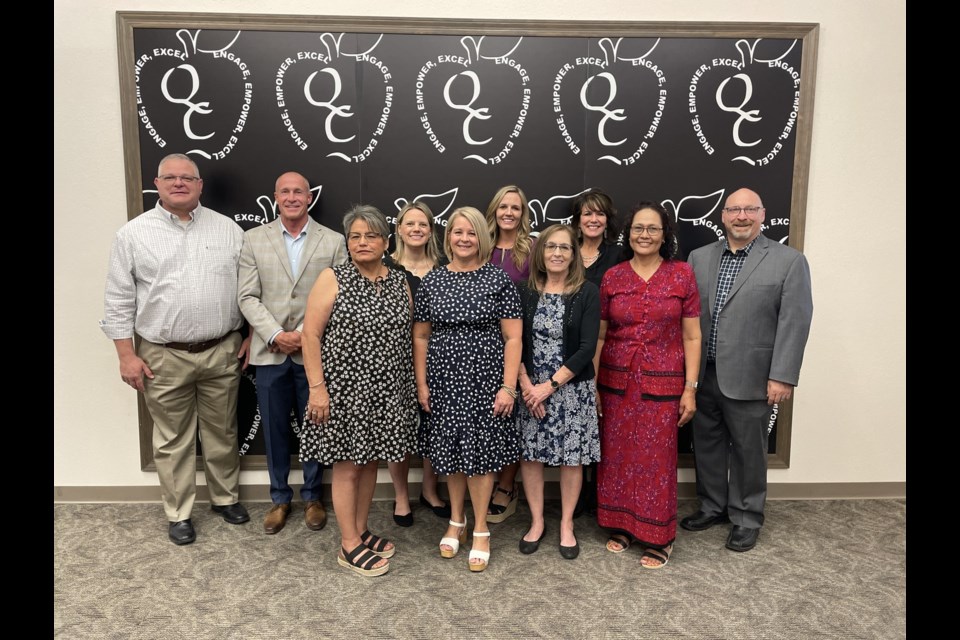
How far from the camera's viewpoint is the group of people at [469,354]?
255 centimetres

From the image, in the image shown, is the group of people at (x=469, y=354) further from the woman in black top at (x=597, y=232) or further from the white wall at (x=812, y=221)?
the white wall at (x=812, y=221)

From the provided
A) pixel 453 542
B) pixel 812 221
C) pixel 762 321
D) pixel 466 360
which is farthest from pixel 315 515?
pixel 812 221

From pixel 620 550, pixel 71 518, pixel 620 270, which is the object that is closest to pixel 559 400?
pixel 620 270

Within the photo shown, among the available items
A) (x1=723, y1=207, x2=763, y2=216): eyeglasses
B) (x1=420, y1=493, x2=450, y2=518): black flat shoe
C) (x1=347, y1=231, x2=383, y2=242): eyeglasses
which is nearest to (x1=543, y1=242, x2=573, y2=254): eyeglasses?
(x1=347, y1=231, x2=383, y2=242): eyeglasses

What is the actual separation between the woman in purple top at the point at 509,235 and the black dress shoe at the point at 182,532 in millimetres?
1560

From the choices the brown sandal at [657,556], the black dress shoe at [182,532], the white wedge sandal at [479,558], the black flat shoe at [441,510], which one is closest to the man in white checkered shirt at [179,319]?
the black dress shoe at [182,532]

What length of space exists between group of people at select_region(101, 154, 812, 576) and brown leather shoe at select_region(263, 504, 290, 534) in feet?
0.05

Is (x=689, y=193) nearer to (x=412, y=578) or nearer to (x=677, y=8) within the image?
(x=677, y=8)

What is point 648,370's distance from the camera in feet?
8.78

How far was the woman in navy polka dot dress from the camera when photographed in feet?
8.43

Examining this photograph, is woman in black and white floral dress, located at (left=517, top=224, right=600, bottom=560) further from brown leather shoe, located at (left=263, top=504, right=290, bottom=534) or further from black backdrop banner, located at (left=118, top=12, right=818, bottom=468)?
brown leather shoe, located at (left=263, top=504, right=290, bottom=534)

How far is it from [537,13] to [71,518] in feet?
12.6

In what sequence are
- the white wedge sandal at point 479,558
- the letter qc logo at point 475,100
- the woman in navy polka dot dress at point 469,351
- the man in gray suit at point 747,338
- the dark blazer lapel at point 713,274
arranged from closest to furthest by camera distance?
the woman in navy polka dot dress at point 469,351
the white wedge sandal at point 479,558
the man in gray suit at point 747,338
the dark blazer lapel at point 713,274
the letter qc logo at point 475,100

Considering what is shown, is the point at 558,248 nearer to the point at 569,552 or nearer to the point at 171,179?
the point at 569,552
